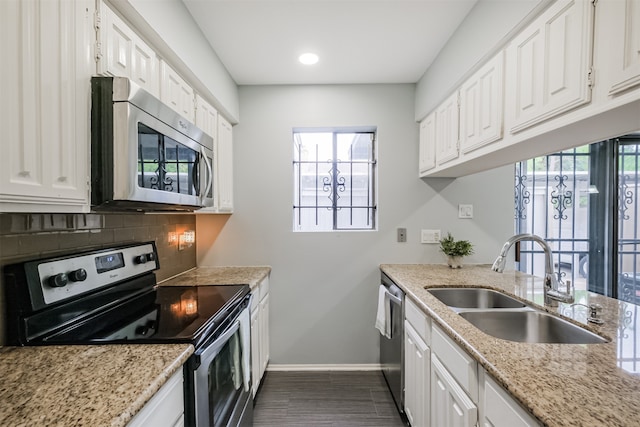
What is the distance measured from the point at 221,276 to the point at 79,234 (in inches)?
41.8

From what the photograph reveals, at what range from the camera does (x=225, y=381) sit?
56.6 inches

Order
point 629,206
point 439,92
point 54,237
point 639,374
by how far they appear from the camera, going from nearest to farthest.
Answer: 1. point 639,374
2. point 54,237
3. point 439,92
4. point 629,206

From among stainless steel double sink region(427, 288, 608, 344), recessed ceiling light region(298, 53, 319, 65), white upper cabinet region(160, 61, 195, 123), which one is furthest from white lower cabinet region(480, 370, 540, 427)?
recessed ceiling light region(298, 53, 319, 65)

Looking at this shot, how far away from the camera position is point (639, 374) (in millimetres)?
846

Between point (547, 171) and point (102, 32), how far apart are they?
336 centimetres

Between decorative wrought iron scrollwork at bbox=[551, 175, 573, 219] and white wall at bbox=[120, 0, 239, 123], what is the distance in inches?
118

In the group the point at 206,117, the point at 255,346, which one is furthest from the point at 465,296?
the point at 206,117

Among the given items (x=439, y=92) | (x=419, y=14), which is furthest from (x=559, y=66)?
(x=439, y=92)

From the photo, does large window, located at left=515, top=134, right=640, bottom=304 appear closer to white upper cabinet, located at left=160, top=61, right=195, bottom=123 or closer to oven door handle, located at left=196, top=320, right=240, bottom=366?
oven door handle, located at left=196, top=320, right=240, bottom=366

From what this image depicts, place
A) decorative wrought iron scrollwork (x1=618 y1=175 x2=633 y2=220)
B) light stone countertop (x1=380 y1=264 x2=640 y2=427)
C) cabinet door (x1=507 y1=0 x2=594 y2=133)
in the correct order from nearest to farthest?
light stone countertop (x1=380 y1=264 x2=640 y2=427), cabinet door (x1=507 y1=0 x2=594 y2=133), decorative wrought iron scrollwork (x1=618 y1=175 x2=633 y2=220)

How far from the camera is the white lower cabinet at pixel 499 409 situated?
0.80 m

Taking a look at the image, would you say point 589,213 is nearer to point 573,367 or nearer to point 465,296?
point 465,296

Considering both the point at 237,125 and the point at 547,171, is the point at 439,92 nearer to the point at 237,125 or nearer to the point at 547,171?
the point at 547,171

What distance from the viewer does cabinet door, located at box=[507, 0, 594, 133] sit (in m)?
1.04
